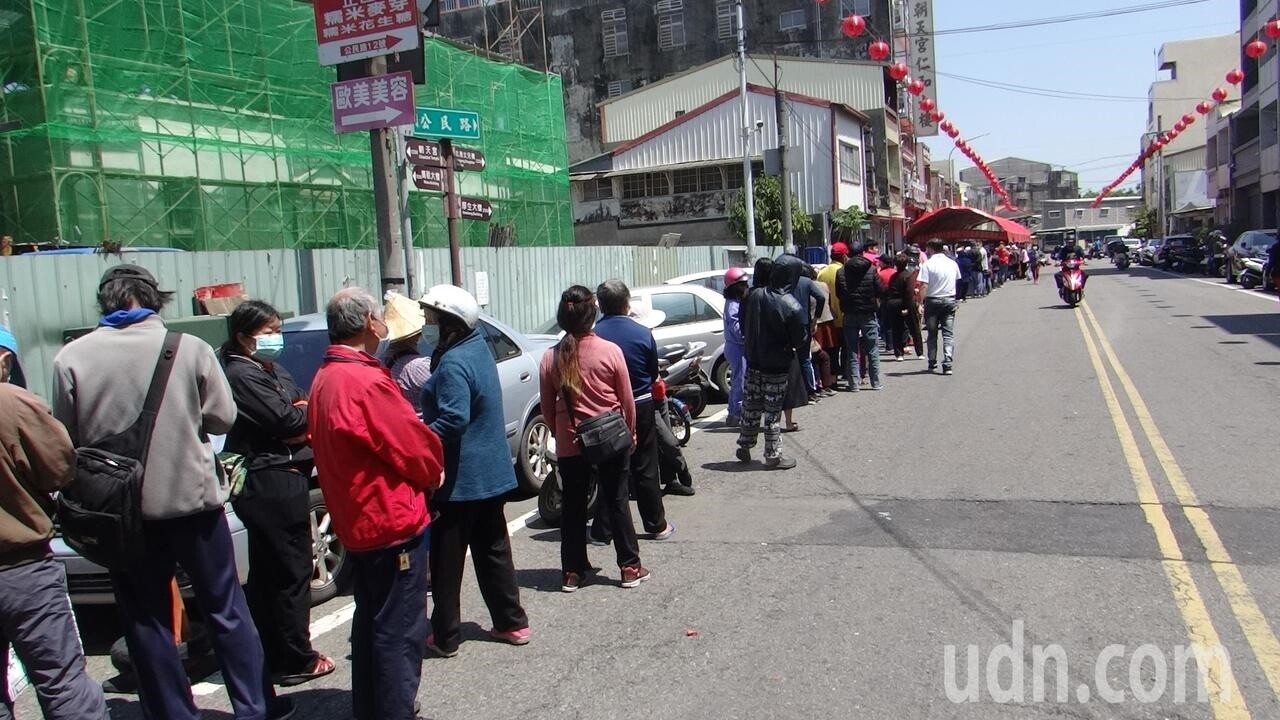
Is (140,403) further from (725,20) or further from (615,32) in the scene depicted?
(615,32)

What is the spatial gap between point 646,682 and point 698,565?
1701 millimetres

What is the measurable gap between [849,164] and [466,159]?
31.9 metres

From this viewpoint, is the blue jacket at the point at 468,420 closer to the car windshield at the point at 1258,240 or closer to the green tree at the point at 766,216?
the green tree at the point at 766,216

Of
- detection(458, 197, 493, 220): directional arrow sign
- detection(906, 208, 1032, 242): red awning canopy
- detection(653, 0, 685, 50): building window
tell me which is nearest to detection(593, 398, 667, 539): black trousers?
detection(458, 197, 493, 220): directional arrow sign

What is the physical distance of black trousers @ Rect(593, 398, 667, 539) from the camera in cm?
649

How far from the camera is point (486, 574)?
5.00 meters

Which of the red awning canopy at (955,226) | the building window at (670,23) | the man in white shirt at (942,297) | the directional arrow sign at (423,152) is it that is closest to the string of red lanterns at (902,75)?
the red awning canopy at (955,226)

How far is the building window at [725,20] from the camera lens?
160ft

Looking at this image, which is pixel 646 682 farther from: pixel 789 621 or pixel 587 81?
pixel 587 81

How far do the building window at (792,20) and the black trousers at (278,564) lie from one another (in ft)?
157

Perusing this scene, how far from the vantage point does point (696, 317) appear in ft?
41.5

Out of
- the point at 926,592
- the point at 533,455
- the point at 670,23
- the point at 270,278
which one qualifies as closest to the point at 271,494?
the point at 926,592

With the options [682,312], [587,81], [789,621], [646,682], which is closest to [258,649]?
[646,682]

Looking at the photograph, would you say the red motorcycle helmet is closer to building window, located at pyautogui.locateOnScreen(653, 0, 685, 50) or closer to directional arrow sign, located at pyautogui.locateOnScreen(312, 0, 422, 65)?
directional arrow sign, located at pyautogui.locateOnScreen(312, 0, 422, 65)
